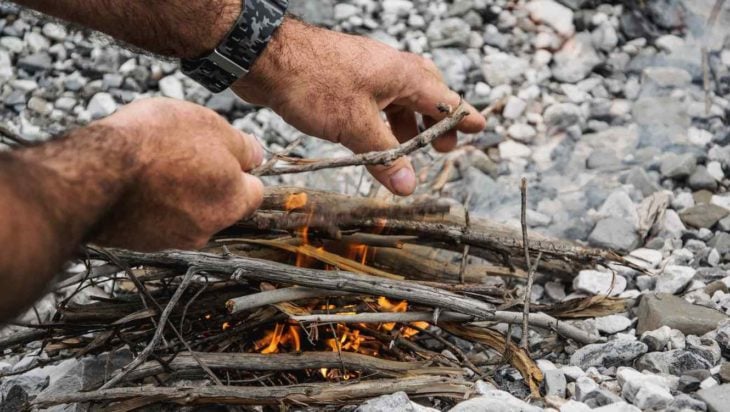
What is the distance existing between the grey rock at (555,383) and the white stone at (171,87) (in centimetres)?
272

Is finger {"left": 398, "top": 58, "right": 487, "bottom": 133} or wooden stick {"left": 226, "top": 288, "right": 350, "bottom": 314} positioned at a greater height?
finger {"left": 398, "top": 58, "right": 487, "bottom": 133}

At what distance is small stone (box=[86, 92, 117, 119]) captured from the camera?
4117mm

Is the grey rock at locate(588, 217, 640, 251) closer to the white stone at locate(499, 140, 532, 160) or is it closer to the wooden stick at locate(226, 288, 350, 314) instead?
the white stone at locate(499, 140, 532, 160)

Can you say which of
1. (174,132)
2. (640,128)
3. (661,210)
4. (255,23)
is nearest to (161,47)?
(255,23)

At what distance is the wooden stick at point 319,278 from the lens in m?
2.17

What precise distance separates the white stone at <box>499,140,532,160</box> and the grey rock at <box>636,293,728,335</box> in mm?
1394

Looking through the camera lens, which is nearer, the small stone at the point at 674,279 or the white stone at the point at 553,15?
the small stone at the point at 674,279

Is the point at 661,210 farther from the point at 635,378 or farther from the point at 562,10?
the point at 562,10

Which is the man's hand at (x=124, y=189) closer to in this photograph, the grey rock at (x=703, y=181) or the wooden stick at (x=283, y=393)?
the wooden stick at (x=283, y=393)

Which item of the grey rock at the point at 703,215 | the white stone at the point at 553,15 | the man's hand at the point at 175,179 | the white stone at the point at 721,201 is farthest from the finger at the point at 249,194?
the white stone at the point at 553,15

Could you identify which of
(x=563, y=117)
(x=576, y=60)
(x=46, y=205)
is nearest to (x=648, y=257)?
(x=563, y=117)

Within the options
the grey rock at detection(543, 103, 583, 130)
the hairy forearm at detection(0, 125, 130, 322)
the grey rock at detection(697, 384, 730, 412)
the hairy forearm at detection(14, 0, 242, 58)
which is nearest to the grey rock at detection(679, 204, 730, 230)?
Answer: the grey rock at detection(543, 103, 583, 130)

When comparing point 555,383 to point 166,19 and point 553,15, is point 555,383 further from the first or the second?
point 553,15

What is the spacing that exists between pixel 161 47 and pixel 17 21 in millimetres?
2709
